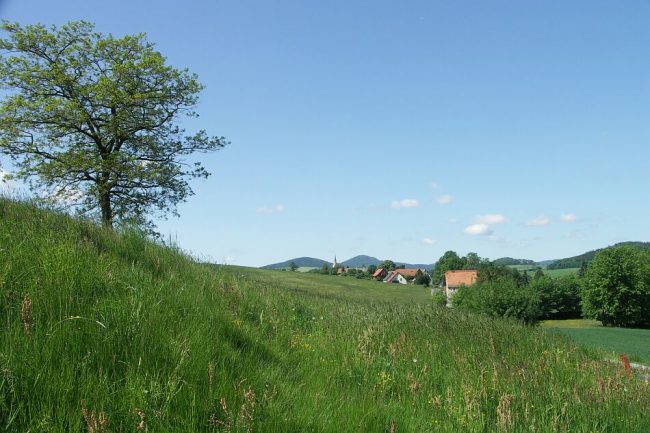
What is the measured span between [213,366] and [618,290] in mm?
82397

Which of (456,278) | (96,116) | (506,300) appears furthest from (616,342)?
(456,278)

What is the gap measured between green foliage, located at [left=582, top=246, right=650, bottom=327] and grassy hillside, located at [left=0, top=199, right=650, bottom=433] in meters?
75.1

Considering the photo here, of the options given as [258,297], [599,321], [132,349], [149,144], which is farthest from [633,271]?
[132,349]

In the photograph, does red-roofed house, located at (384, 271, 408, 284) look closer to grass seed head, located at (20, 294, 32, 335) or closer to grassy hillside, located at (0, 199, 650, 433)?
grassy hillside, located at (0, 199, 650, 433)

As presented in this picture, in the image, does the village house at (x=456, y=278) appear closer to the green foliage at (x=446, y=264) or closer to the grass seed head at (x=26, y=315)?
the green foliage at (x=446, y=264)

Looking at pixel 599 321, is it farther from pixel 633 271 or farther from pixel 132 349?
pixel 132 349

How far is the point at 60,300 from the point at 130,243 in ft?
12.3

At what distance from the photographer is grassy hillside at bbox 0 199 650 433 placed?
307 cm

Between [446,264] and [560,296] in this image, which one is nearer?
[560,296]

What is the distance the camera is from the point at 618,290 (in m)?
71.3

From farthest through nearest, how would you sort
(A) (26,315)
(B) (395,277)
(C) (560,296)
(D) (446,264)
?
(B) (395,277)
(D) (446,264)
(C) (560,296)
(A) (26,315)

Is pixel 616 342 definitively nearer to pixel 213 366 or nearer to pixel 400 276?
pixel 213 366

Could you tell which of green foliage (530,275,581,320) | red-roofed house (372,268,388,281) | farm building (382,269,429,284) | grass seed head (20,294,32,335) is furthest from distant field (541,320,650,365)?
red-roofed house (372,268,388,281)

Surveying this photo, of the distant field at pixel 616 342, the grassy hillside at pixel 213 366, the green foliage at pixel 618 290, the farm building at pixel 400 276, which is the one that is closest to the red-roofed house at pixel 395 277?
the farm building at pixel 400 276
